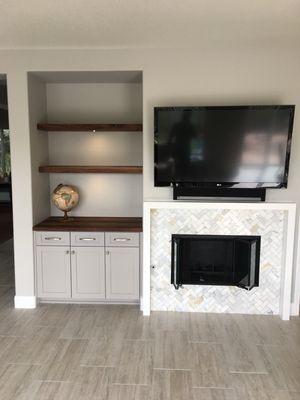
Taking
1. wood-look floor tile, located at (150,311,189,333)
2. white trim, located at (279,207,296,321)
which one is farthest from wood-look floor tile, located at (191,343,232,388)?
white trim, located at (279,207,296,321)

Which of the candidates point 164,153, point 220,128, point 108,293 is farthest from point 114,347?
point 220,128

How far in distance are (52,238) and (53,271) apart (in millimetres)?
341

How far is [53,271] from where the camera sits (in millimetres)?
3719

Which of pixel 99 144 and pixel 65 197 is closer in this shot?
pixel 65 197

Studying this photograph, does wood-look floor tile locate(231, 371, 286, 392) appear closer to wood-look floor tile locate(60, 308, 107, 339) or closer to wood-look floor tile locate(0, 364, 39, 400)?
wood-look floor tile locate(60, 308, 107, 339)

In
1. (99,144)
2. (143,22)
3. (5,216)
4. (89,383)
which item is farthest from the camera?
(5,216)

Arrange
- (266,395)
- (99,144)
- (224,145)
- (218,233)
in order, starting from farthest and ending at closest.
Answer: (99,144) → (218,233) → (224,145) → (266,395)

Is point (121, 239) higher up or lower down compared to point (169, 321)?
higher up

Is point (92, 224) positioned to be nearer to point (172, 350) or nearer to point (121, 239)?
point (121, 239)

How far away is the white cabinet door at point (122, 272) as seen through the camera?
367cm

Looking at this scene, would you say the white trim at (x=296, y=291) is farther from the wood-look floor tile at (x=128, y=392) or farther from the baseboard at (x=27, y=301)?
the baseboard at (x=27, y=301)

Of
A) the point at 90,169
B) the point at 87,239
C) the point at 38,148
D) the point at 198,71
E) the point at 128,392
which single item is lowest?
the point at 128,392

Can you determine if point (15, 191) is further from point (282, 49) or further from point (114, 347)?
point (282, 49)

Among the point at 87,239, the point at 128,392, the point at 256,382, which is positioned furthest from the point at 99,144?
the point at 256,382
